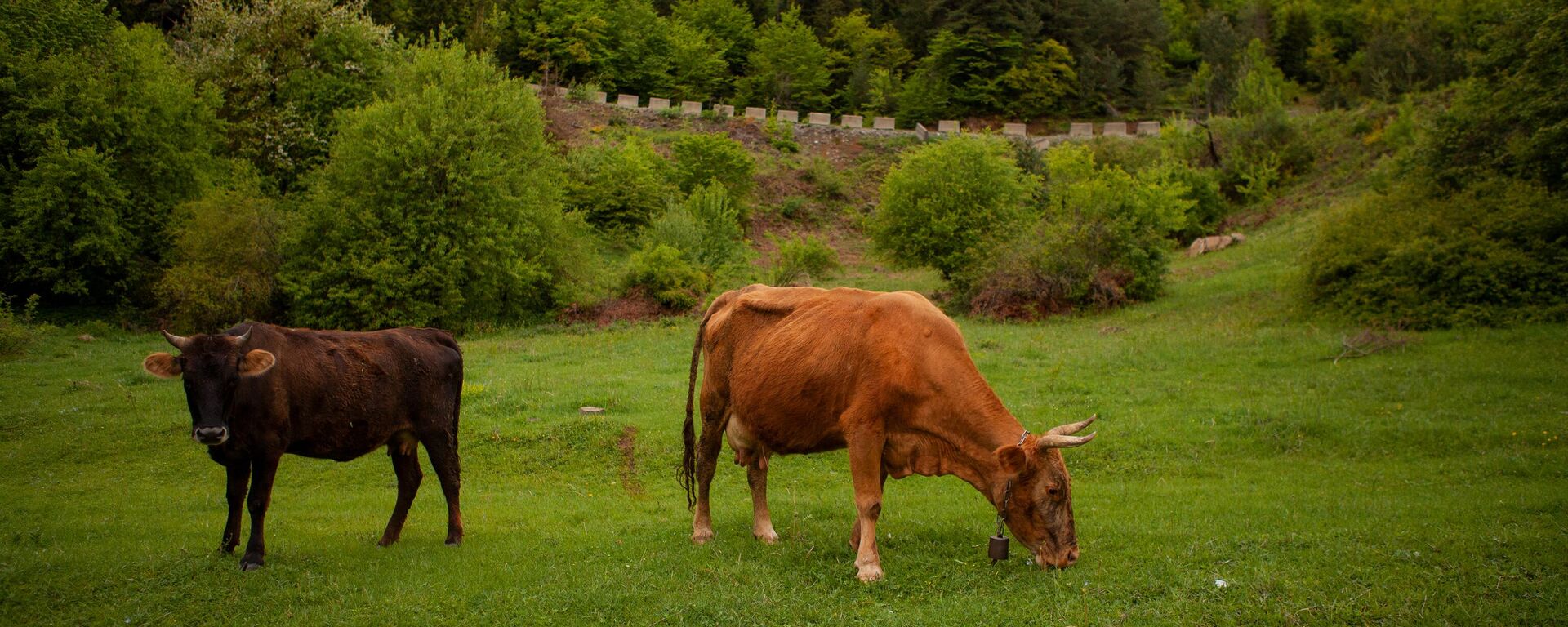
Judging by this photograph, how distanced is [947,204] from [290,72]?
2378 centimetres

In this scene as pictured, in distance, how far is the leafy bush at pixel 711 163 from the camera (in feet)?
148

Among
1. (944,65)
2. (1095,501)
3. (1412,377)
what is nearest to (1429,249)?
(1412,377)

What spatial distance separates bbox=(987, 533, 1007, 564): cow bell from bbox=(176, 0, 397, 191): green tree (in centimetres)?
3254

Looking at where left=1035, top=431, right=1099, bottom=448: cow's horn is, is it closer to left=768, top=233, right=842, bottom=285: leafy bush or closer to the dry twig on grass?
the dry twig on grass

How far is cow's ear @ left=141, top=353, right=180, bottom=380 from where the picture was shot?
887cm

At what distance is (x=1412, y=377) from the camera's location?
17094 millimetres

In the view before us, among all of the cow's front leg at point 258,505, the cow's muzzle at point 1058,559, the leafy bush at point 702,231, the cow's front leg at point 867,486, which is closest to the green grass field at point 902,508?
the cow's muzzle at point 1058,559

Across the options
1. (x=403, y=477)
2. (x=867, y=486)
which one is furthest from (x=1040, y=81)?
(x=867, y=486)

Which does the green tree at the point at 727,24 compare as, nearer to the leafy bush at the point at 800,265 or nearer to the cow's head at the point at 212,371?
the leafy bush at the point at 800,265

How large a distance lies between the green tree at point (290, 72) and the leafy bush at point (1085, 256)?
22.8 metres

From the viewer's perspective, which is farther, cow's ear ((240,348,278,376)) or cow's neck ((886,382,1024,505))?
cow's ear ((240,348,278,376))

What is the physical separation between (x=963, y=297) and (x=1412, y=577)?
72.6 feet

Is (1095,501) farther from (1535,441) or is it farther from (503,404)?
(503,404)

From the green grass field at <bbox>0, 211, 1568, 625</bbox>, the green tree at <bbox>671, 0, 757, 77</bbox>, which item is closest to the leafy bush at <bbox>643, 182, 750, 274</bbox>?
the green grass field at <bbox>0, 211, 1568, 625</bbox>
